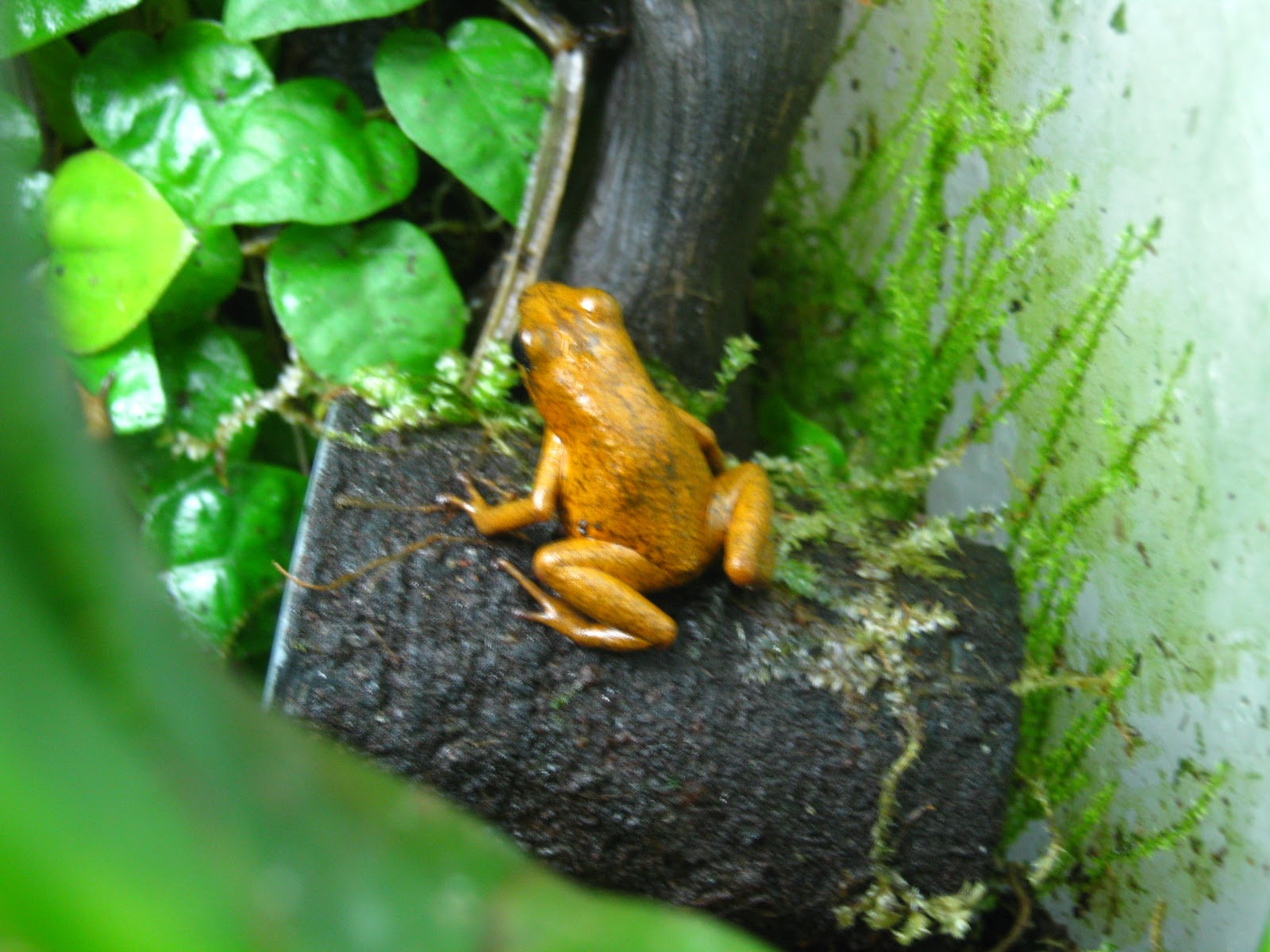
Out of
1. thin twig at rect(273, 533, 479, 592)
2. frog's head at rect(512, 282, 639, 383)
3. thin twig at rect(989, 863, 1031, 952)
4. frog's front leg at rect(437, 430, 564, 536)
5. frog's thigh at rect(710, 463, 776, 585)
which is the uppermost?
frog's head at rect(512, 282, 639, 383)

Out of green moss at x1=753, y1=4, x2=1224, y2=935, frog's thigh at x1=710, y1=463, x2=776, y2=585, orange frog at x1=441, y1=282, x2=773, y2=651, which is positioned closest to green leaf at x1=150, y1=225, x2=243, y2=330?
orange frog at x1=441, y1=282, x2=773, y2=651

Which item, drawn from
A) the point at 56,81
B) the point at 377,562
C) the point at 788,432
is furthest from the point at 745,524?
the point at 56,81

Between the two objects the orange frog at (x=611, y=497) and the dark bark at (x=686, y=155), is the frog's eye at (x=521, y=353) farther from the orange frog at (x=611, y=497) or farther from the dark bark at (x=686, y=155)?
the dark bark at (x=686, y=155)

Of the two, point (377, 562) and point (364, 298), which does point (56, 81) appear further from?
point (377, 562)

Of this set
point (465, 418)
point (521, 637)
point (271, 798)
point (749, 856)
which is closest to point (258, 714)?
point (271, 798)

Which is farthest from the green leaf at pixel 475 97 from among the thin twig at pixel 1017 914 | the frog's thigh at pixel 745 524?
the thin twig at pixel 1017 914

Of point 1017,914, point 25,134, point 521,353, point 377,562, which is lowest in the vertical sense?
point 1017,914

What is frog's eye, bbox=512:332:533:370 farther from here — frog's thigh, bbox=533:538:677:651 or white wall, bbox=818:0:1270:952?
white wall, bbox=818:0:1270:952
